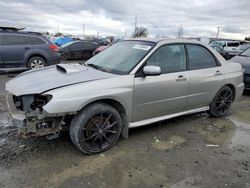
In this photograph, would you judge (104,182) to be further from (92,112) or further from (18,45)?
(18,45)

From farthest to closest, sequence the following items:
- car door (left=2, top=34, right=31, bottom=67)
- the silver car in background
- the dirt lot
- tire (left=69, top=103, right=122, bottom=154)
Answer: car door (left=2, top=34, right=31, bottom=67) < tire (left=69, top=103, right=122, bottom=154) < the silver car in background < the dirt lot

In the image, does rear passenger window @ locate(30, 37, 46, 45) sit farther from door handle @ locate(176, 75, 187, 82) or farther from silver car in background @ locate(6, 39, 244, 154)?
door handle @ locate(176, 75, 187, 82)

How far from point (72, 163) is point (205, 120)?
3.11 metres

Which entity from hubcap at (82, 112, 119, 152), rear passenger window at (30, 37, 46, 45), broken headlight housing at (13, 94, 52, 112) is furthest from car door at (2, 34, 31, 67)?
hubcap at (82, 112, 119, 152)

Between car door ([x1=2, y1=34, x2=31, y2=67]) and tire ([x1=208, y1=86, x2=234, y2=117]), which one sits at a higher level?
car door ([x1=2, y1=34, x2=31, y2=67])

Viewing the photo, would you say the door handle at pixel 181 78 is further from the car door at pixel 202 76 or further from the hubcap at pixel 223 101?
the hubcap at pixel 223 101

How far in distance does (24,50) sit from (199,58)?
743 cm

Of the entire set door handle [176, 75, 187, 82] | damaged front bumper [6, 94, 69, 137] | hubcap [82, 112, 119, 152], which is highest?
door handle [176, 75, 187, 82]

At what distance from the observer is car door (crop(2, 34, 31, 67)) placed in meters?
9.69

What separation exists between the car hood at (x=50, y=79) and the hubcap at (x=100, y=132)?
58 centimetres

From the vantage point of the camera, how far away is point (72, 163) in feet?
11.2

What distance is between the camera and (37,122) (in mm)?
3223

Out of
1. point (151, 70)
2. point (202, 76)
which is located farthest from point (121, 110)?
point (202, 76)

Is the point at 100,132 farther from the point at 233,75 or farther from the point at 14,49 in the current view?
the point at 14,49
